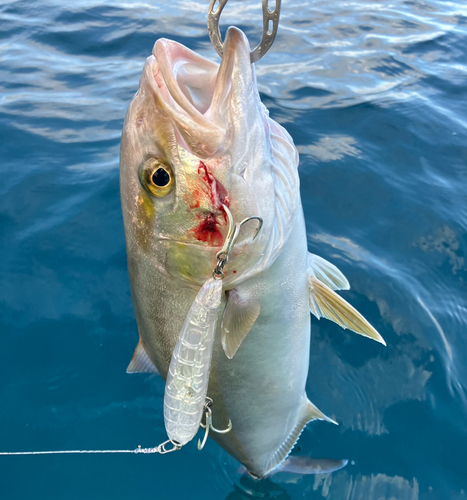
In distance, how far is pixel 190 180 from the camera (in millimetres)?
1638

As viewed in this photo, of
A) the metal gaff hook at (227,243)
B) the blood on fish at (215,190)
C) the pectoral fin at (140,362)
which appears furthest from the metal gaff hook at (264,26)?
the pectoral fin at (140,362)

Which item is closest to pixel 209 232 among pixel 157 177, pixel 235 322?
pixel 157 177

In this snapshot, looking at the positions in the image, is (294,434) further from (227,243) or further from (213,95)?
(213,95)

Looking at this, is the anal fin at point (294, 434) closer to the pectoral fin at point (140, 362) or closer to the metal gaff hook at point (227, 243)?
the pectoral fin at point (140, 362)

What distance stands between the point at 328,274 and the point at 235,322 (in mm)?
725

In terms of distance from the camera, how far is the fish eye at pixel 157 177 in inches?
65.6

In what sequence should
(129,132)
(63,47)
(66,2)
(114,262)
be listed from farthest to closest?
(66,2)
(63,47)
(114,262)
(129,132)

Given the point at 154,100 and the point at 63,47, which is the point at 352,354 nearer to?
the point at 154,100

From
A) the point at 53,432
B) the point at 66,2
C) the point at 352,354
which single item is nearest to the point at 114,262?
the point at 53,432

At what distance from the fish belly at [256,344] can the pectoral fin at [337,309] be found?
0.05 m

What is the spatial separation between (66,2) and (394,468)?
934 centimetres

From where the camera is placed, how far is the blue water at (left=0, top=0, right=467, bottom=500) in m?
2.60

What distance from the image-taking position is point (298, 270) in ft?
6.77

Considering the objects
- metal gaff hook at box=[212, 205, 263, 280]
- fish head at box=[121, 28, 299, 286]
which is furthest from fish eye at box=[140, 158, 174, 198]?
metal gaff hook at box=[212, 205, 263, 280]
